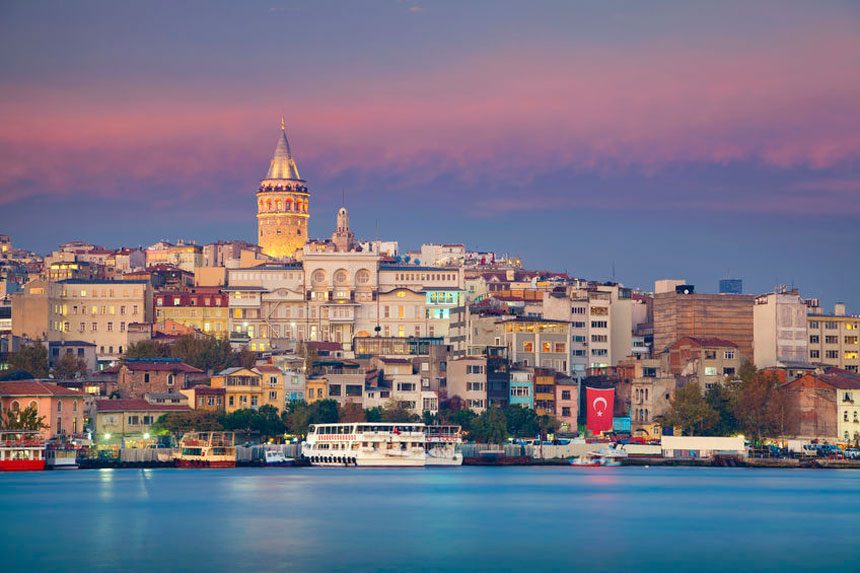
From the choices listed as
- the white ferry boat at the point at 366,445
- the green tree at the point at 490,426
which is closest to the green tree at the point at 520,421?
the green tree at the point at 490,426

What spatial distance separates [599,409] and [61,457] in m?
35.2

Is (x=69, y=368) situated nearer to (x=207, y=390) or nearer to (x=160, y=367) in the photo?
(x=160, y=367)

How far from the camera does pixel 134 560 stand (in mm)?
58875

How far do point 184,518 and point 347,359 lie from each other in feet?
183

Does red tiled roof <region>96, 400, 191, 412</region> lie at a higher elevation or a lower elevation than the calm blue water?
higher

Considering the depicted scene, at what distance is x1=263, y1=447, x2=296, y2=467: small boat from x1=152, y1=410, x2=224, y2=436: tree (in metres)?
3.30

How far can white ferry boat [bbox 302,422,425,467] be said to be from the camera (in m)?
105

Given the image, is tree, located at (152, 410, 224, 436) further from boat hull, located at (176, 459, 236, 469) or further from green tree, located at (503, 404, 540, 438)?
green tree, located at (503, 404, 540, 438)

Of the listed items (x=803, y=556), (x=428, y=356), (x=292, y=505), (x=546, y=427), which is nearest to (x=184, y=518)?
(x=292, y=505)

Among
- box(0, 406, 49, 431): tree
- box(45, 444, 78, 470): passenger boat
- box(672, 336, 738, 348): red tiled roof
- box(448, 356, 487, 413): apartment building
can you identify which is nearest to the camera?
box(0, 406, 49, 431): tree

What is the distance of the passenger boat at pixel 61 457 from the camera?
330 ft

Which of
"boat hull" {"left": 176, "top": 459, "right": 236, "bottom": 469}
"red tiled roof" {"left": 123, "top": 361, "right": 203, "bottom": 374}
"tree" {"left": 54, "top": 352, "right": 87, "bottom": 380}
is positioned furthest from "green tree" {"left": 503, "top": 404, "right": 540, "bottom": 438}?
"tree" {"left": 54, "top": 352, "right": 87, "bottom": 380}

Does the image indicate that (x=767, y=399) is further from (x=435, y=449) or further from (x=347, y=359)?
(x=347, y=359)

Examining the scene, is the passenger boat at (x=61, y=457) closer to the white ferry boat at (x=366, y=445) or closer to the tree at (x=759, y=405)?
the white ferry boat at (x=366, y=445)
